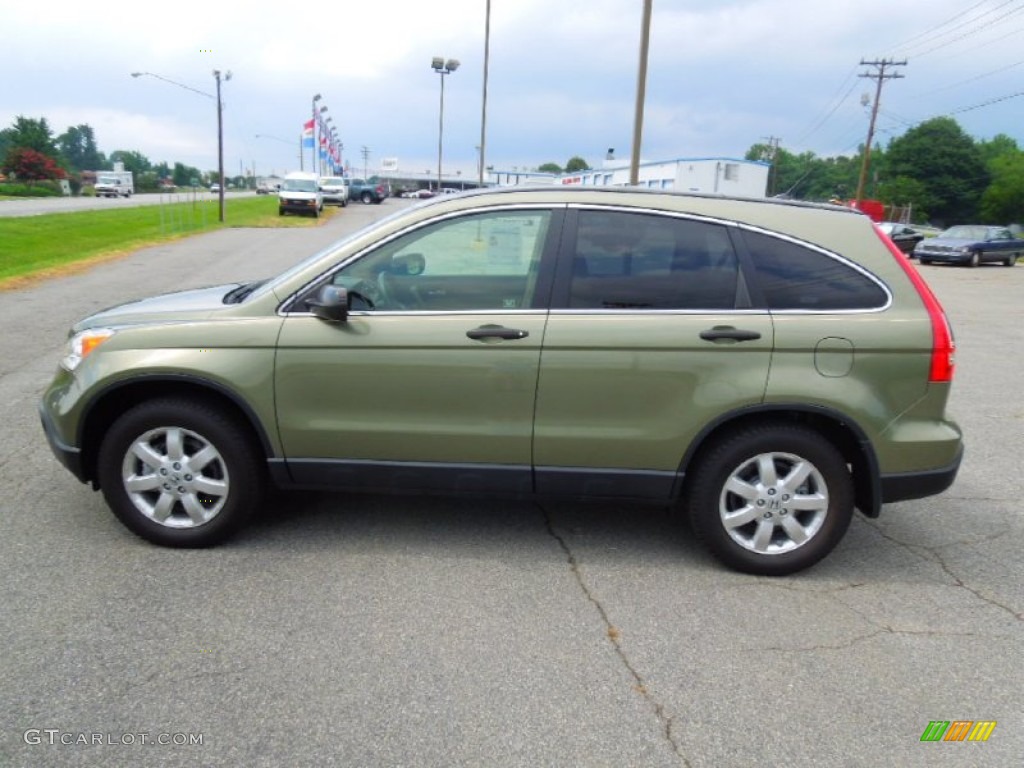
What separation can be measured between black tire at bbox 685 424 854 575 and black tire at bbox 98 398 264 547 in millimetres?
2235

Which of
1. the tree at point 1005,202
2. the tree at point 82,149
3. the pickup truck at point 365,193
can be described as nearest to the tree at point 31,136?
the pickup truck at point 365,193

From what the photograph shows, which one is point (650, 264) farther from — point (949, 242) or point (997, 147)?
point (997, 147)

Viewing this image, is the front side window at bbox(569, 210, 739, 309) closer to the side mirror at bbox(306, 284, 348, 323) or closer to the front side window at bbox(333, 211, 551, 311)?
the front side window at bbox(333, 211, 551, 311)

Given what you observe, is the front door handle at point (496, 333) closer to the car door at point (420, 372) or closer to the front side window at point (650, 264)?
the car door at point (420, 372)

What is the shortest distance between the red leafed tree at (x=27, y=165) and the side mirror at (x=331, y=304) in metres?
92.1

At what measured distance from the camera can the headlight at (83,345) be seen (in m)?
3.92

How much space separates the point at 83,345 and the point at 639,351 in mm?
2770

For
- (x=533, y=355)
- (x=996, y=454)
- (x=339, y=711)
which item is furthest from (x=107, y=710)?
(x=996, y=454)

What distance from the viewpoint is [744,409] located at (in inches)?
144

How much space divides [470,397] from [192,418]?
4.46 feet

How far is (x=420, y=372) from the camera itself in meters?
3.72

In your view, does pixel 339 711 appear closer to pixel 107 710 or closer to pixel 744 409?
pixel 107 710

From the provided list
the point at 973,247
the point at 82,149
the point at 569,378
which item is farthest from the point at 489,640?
the point at 82,149

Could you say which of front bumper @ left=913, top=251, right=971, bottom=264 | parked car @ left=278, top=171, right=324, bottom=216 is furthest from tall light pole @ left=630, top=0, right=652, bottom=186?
parked car @ left=278, top=171, right=324, bottom=216
